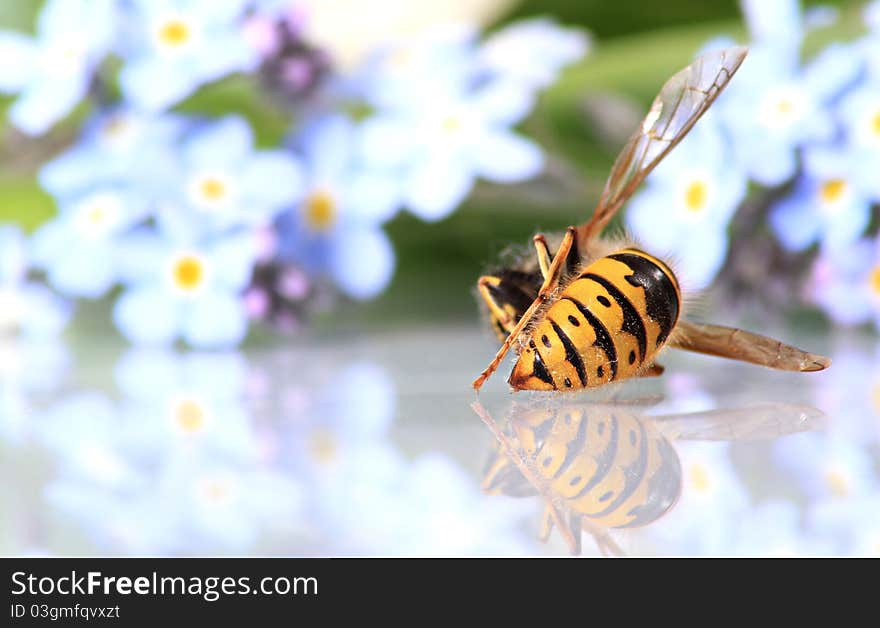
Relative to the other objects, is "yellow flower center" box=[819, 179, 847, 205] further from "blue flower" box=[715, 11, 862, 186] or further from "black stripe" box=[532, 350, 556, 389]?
"black stripe" box=[532, 350, 556, 389]

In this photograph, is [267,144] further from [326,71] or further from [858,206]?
[858,206]

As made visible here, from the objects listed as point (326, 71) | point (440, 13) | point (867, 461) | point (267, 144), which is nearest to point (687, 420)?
point (867, 461)

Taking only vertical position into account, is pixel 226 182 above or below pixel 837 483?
above

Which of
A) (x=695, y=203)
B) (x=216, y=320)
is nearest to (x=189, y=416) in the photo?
(x=216, y=320)

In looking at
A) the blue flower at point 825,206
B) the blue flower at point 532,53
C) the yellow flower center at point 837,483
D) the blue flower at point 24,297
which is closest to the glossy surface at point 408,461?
the yellow flower center at point 837,483

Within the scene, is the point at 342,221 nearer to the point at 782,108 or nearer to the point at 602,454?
the point at 782,108

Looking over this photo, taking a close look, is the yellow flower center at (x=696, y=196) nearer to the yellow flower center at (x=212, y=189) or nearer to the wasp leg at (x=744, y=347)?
the wasp leg at (x=744, y=347)
